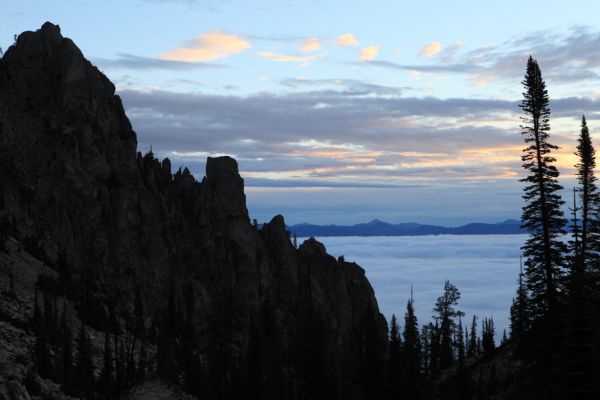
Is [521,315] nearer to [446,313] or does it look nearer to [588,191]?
[588,191]

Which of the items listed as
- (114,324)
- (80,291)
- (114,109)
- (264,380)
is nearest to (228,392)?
(264,380)

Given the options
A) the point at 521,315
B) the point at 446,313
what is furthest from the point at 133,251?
the point at 521,315

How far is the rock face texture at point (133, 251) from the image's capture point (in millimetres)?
73000

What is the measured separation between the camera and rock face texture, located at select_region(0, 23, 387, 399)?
73.0 metres

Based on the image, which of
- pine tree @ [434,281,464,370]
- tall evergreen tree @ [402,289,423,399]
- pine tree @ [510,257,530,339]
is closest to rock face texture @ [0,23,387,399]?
tall evergreen tree @ [402,289,423,399]

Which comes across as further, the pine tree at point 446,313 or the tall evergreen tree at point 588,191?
the pine tree at point 446,313

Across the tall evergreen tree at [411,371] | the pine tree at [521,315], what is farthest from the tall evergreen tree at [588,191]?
the tall evergreen tree at [411,371]

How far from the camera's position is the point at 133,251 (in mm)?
94688

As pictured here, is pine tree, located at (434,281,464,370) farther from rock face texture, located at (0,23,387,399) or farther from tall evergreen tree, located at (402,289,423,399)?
rock face texture, located at (0,23,387,399)

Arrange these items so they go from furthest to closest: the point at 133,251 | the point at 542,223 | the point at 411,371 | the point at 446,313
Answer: the point at 446,313, the point at 133,251, the point at 411,371, the point at 542,223

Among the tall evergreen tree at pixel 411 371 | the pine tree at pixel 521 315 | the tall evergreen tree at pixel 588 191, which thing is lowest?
the tall evergreen tree at pixel 411 371

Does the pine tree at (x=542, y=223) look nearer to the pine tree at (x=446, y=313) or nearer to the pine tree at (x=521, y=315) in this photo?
the pine tree at (x=521, y=315)

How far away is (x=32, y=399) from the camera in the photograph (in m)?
33.3

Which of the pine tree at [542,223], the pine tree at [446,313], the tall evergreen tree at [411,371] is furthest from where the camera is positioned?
the pine tree at [446,313]
